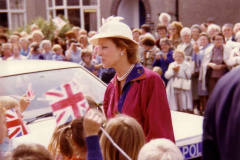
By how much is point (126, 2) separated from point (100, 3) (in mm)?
1375

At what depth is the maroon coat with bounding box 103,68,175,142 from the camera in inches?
104

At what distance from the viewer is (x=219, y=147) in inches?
53.2

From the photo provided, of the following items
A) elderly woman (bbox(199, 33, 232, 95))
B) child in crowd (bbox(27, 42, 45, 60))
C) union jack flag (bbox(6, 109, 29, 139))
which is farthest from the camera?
child in crowd (bbox(27, 42, 45, 60))

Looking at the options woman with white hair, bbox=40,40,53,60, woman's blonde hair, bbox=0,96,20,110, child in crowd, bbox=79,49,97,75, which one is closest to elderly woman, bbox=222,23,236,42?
child in crowd, bbox=79,49,97,75

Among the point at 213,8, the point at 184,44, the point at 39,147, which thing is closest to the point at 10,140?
the point at 39,147

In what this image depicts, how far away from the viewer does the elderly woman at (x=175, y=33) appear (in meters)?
8.12

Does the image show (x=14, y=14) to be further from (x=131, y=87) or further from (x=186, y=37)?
(x=131, y=87)

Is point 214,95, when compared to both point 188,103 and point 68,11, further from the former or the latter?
point 68,11

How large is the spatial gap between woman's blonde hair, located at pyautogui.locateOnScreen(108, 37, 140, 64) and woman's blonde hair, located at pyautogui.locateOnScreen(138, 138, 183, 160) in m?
1.02

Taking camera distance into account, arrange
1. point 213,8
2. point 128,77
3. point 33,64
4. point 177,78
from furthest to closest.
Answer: point 213,8 → point 177,78 → point 33,64 → point 128,77

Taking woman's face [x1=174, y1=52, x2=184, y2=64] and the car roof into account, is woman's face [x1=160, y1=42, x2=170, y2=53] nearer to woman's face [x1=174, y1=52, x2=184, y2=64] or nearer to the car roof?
woman's face [x1=174, y1=52, x2=184, y2=64]

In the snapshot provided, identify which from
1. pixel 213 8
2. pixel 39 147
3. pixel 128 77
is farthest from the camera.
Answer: pixel 213 8

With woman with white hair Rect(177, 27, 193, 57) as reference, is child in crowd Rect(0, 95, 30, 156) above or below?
below

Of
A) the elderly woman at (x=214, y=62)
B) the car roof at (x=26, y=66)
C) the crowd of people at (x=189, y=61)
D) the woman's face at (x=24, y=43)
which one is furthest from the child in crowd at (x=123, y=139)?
the woman's face at (x=24, y=43)
